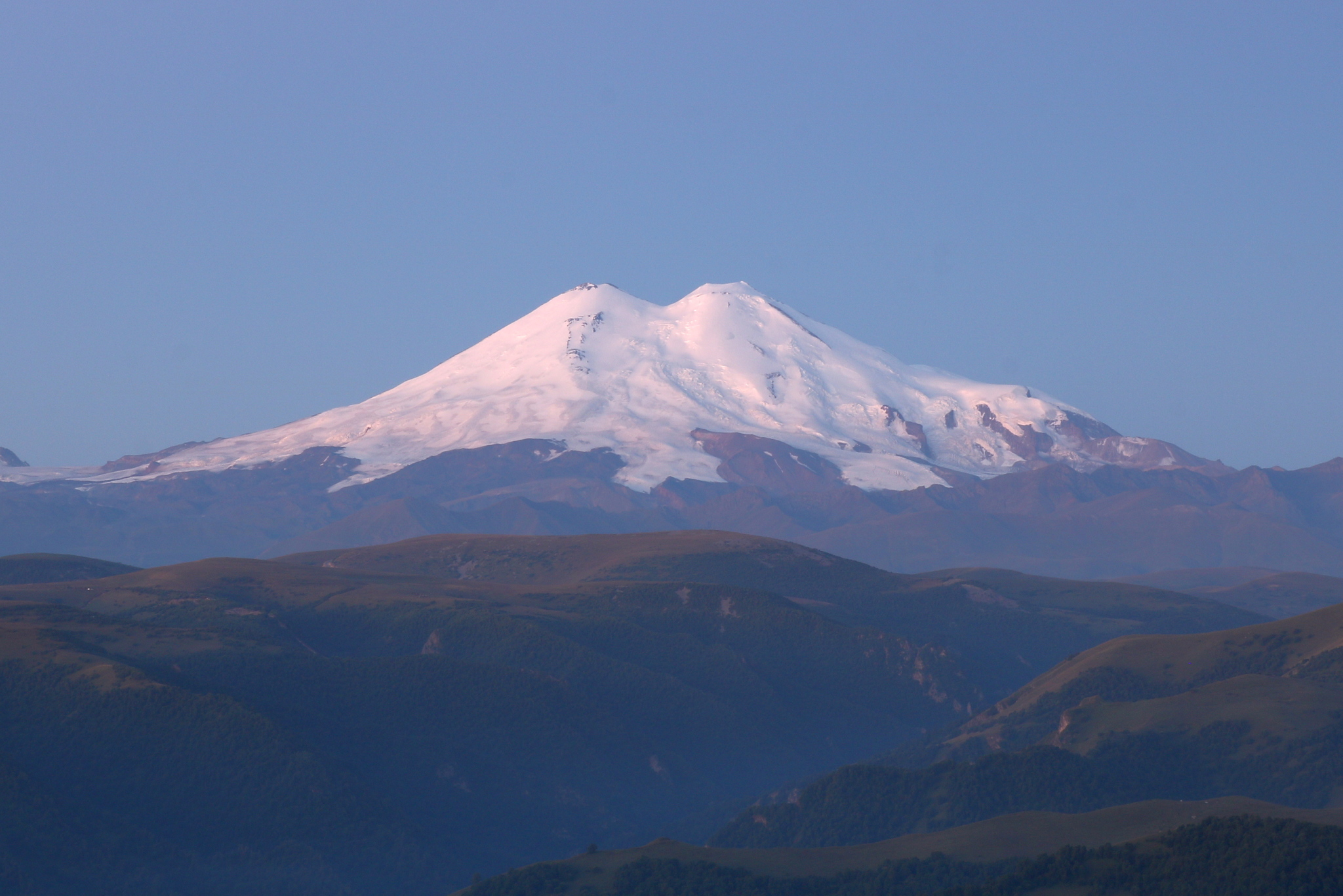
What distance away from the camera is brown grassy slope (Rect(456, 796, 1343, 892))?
82.1 meters

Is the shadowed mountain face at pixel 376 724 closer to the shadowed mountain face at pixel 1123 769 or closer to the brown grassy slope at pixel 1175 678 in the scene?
the shadowed mountain face at pixel 1123 769

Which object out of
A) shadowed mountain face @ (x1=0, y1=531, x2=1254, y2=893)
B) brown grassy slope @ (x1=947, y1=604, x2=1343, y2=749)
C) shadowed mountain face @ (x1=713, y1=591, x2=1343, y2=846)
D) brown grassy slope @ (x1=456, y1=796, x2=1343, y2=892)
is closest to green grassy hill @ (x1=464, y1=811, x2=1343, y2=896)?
brown grassy slope @ (x1=456, y1=796, x2=1343, y2=892)

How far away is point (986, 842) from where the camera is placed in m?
86.0

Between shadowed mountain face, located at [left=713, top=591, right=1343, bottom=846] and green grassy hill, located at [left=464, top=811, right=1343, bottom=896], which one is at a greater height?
green grassy hill, located at [left=464, top=811, right=1343, bottom=896]

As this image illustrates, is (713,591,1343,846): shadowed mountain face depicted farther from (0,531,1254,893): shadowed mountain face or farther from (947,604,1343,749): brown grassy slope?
(0,531,1254,893): shadowed mountain face

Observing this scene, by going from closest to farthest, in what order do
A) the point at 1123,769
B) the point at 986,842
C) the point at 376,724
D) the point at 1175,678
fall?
the point at 986,842 < the point at 1123,769 < the point at 376,724 < the point at 1175,678

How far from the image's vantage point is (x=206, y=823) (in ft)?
383

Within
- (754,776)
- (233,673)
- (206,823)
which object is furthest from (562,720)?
(206,823)

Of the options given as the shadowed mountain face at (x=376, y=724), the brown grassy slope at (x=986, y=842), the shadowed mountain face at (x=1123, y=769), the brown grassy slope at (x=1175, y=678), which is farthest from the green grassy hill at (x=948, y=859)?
the brown grassy slope at (x=1175, y=678)

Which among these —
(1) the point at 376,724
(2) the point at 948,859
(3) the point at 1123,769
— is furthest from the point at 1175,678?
(1) the point at 376,724

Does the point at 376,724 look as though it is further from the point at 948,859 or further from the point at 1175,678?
the point at 1175,678

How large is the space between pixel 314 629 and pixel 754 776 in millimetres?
54043

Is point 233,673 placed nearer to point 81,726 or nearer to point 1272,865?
point 81,726

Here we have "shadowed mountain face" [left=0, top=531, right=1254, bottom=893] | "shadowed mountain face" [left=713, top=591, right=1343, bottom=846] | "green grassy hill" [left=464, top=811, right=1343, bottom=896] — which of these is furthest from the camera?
"shadowed mountain face" [left=0, top=531, right=1254, bottom=893]
